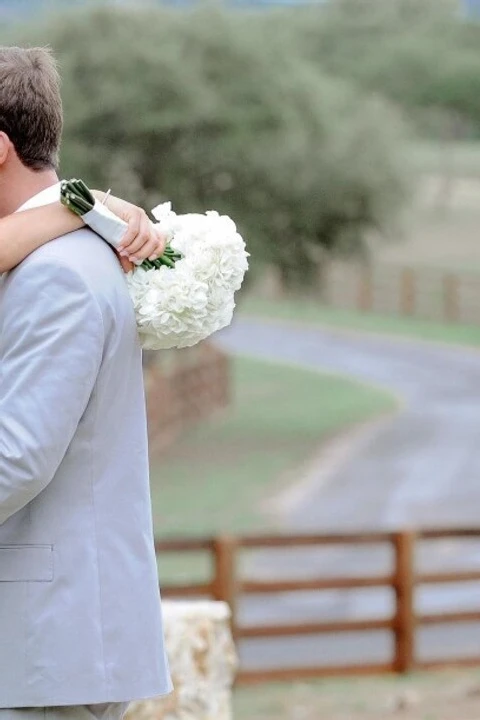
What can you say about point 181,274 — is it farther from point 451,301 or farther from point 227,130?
point 451,301

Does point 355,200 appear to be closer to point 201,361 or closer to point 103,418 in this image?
point 201,361

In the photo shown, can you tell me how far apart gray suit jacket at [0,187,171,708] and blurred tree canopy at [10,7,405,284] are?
21.3 meters

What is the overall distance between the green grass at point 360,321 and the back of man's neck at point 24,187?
43.0 metres

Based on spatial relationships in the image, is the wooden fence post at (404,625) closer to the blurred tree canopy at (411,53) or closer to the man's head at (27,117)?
the man's head at (27,117)

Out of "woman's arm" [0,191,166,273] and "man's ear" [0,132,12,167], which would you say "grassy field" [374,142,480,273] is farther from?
"man's ear" [0,132,12,167]

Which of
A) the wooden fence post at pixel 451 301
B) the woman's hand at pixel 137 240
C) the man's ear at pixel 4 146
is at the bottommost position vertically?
the wooden fence post at pixel 451 301

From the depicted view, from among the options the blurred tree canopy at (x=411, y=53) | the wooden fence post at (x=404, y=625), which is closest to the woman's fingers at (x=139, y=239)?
the wooden fence post at (x=404, y=625)

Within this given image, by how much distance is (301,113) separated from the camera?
2672 centimetres

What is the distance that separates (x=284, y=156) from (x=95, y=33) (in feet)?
11.1

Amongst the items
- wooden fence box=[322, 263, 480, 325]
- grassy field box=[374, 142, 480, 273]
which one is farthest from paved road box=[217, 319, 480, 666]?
grassy field box=[374, 142, 480, 273]

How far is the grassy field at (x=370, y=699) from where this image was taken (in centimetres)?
892

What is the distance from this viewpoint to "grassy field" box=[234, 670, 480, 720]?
8922mm

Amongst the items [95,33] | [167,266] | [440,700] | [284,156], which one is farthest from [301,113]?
[167,266]

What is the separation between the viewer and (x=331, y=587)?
10578 millimetres
